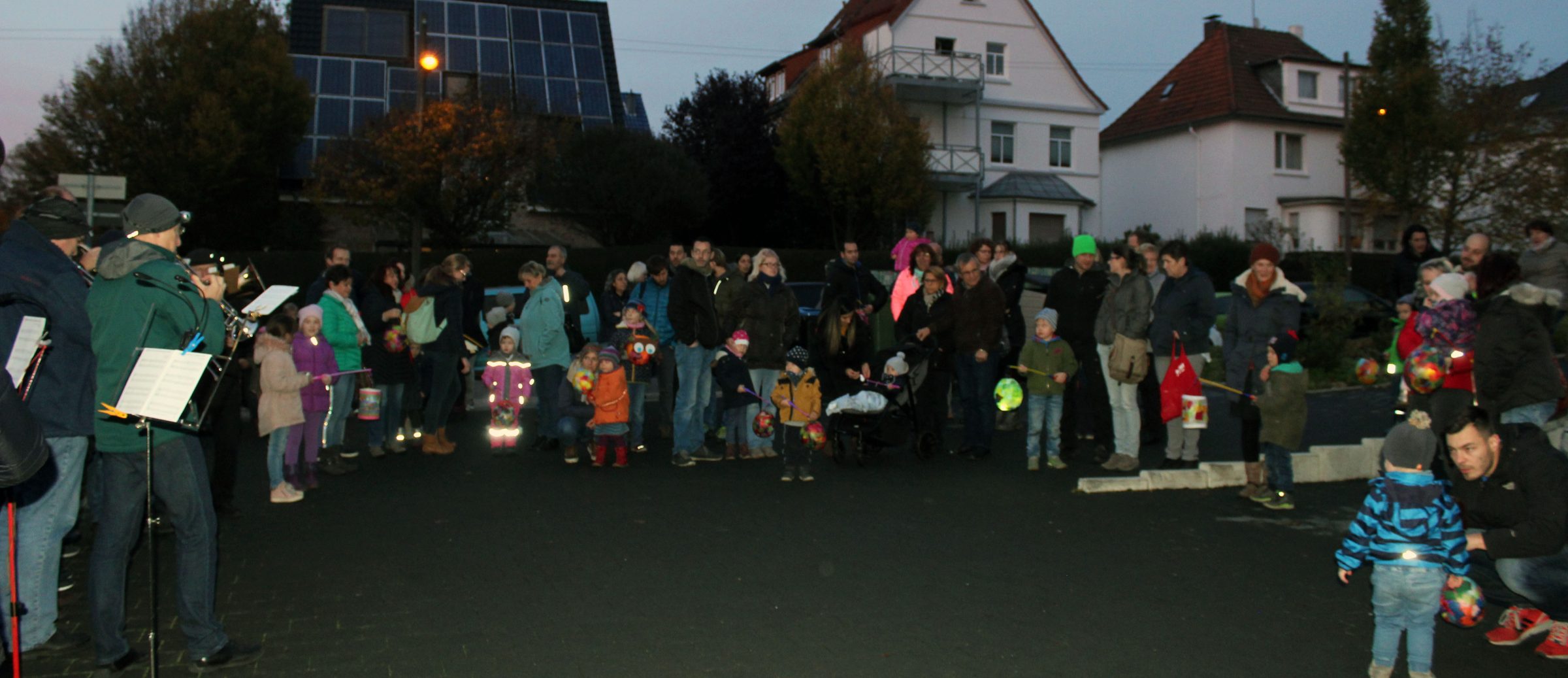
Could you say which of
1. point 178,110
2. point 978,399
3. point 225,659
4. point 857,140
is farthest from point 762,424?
point 178,110

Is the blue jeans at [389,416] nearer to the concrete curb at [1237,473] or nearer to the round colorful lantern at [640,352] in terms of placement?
the round colorful lantern at [640,352]

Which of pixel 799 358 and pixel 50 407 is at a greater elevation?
pixel 799 358

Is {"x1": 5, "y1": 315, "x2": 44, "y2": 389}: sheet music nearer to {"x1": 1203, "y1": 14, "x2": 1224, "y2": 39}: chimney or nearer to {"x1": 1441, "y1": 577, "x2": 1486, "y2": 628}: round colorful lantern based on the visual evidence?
{"x1": 1441, "y1": 577, "x2": 1486, "y2": 628}: round colorful lantern

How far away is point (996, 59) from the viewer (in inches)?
1670

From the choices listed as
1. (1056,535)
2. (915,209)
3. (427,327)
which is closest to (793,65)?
Result: (915,209)

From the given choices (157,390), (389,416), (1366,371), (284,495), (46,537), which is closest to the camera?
(157,390)

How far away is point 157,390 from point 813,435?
596 centimetres

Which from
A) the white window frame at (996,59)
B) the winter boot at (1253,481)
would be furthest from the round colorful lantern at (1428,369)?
the white window frame at (996,59)

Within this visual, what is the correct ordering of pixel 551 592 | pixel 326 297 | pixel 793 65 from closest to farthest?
1. pixel 551 592
2. pixel 326 297
3. pixel 793 65

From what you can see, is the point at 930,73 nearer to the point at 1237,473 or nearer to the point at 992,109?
the point at 992,109

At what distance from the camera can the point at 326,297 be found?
32.6 feet

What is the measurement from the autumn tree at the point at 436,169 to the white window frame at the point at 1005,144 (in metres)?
18.0

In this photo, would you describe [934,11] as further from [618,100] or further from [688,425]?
[688,425]

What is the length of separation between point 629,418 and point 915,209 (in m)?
26.5
